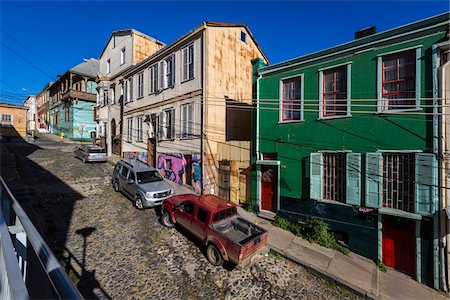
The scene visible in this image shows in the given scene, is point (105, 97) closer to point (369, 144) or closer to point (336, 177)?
point (336, 177)

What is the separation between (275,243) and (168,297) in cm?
526

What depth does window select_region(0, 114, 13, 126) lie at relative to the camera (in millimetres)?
30688

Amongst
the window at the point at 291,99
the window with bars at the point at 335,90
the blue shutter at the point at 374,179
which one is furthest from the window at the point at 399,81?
the window at the point at 291,99

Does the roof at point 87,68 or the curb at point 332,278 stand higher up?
the roof at point 87,68

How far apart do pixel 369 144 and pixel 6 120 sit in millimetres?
43185

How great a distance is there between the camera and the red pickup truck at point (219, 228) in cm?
734

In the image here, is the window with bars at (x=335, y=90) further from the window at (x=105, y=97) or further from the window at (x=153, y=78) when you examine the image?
the window at (x=105, y=97)

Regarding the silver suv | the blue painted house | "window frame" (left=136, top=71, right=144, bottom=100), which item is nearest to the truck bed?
the silver suv

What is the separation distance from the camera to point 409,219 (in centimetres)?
877

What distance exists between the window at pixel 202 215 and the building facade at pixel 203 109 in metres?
5.70

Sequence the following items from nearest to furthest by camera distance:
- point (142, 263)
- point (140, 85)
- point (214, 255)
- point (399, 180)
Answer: point (142, 263) → point (214, 255) → point (399, 180) → point (140, 85)

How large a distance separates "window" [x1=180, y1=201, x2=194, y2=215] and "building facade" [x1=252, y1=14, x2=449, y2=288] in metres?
5.29

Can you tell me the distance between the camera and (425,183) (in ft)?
27.5

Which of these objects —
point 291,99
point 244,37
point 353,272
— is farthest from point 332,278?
point 244,37
